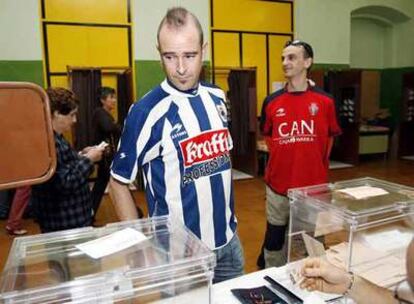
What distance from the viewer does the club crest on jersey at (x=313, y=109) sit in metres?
2.40

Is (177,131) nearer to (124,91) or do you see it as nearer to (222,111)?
(222,111)

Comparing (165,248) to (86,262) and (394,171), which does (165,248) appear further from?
(394,171)

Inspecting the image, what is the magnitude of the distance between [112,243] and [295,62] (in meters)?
1.79

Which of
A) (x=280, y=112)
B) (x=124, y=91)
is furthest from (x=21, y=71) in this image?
(x=280, y=112)

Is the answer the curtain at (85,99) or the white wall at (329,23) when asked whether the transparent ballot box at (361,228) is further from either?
the white wall at (329,23)

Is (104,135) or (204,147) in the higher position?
(204,147)

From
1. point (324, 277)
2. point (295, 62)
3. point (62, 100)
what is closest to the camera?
point (324, 277)

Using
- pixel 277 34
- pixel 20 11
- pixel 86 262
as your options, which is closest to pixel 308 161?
pixel 86 262

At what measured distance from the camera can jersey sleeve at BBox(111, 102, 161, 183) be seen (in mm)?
1322

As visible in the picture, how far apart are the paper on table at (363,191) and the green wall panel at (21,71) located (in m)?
4.90

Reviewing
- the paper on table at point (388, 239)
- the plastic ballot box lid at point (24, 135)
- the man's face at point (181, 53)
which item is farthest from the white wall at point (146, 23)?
the plastic ballot box lid at point (24, 135)

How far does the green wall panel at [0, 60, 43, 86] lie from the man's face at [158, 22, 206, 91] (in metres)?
4.55

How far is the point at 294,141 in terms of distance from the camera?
239 cm

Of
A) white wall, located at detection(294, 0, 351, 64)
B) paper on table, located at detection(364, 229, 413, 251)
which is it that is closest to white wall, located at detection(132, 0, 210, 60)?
white wall, located at detection(294, 0, 351, 64)
